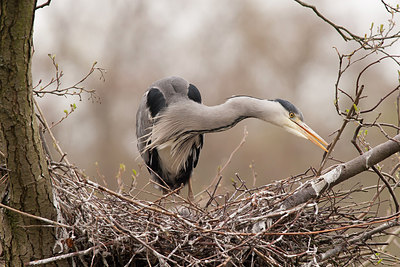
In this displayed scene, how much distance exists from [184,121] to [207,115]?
0.68 feet

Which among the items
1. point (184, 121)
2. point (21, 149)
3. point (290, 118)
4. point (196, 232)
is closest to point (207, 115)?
point (184, 121)

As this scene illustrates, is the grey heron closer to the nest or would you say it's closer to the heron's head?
the heron's head

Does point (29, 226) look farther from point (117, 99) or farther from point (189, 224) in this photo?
point (117, 99)

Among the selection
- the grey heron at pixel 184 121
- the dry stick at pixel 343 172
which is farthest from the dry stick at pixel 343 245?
the grey heron at pixel 184 121

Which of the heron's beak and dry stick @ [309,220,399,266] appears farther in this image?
the heron's beak

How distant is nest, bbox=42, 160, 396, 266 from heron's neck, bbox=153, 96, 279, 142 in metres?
0.95

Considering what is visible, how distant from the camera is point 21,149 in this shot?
207cm

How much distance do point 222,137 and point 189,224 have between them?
5886 millimetres

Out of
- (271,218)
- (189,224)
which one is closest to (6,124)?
(189,224)

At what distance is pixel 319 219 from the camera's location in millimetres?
2521

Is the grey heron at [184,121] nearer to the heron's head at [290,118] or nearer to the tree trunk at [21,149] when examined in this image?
the heron's head at [290,118]

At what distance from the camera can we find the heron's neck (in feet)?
11.5

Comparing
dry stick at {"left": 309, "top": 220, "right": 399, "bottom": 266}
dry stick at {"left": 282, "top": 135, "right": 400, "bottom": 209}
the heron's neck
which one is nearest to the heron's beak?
the heron's neck

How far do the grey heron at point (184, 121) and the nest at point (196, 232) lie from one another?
811mm
